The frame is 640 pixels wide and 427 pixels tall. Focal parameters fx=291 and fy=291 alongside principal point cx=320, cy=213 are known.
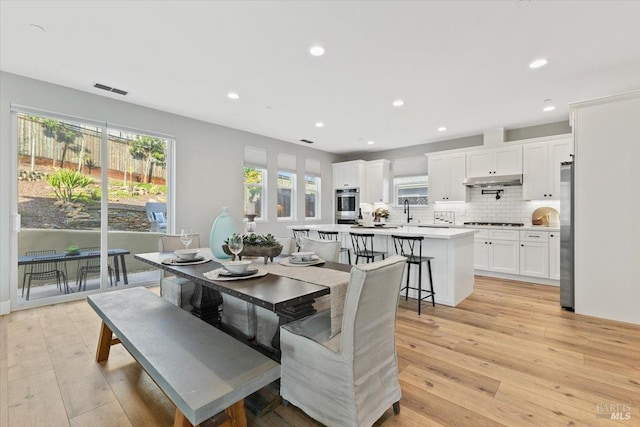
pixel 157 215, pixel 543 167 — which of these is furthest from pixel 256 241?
pixel 543 167

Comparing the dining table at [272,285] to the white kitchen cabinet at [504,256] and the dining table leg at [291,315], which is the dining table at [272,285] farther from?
the white kitchen cabinet at [504,256]

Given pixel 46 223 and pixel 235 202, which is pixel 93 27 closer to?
pixel 46 223

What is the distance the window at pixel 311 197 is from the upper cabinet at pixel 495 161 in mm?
3490

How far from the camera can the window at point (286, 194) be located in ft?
21.4

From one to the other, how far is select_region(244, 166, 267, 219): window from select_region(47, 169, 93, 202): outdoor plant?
2504mm

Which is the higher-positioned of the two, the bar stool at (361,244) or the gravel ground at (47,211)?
the gravel ground at (47,211)

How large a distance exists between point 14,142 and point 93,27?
6.96 feet

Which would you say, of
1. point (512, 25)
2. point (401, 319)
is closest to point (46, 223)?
point (401, 319)

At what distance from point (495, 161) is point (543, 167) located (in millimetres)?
743

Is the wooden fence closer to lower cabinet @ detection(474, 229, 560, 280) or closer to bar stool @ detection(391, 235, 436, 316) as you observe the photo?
bar stool @ detection(391, 235, 436, 316)

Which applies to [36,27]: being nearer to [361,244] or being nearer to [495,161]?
[361,244]

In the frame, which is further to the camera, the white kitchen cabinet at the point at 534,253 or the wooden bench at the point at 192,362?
the white kitchen cabinet at the point at 534,253

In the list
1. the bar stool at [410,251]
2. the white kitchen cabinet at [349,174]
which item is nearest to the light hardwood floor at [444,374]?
the bar stool at [410,251]

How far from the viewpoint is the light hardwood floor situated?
5.66ft
